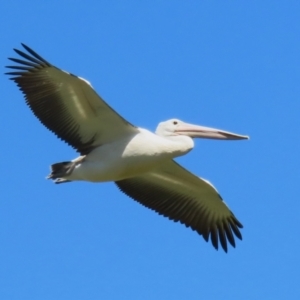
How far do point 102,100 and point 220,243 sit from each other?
13.2ft

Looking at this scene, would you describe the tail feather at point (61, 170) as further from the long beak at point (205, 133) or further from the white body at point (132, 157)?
the long beak at point (205, 133)

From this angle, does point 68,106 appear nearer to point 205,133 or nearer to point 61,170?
point 61,170

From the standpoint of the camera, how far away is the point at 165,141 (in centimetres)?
1795

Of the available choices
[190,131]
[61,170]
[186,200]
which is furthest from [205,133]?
[61,170]

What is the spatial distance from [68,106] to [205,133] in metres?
2.42

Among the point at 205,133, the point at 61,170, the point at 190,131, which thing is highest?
the point at 205,133

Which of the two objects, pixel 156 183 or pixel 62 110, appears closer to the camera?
pixel 62 110

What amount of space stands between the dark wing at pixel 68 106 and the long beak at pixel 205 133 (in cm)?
94

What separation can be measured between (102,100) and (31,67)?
4.03ft

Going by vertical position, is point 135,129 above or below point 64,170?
above

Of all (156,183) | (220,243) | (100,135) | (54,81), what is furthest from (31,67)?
(220,243)

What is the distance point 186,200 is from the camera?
66.0 feet

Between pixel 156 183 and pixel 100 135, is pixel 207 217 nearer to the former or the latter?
pixel 156 183

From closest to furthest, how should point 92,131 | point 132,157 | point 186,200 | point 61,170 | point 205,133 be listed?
point 132,157
point 61,170
point 92,131
point 205,133
point 186,200
